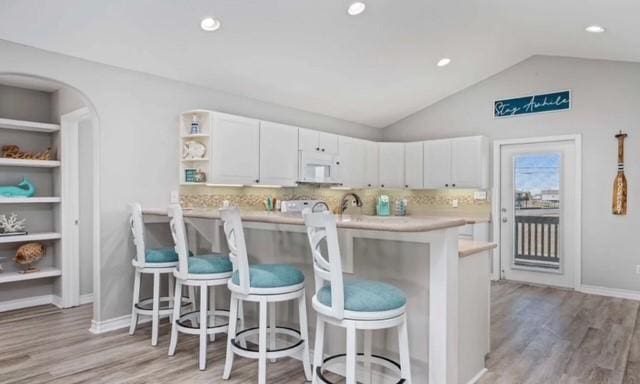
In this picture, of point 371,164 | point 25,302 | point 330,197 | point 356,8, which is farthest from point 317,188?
point 25,302

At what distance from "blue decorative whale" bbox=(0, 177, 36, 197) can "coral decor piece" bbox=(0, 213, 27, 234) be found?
0.85 ft

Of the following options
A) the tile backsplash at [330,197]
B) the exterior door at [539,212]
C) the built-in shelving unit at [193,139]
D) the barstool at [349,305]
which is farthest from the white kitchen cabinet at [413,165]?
the barstool at [349,305]

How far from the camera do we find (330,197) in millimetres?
6371

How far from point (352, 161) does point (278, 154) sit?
154cm

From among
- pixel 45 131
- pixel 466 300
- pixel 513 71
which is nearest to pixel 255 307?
pixel 466 300

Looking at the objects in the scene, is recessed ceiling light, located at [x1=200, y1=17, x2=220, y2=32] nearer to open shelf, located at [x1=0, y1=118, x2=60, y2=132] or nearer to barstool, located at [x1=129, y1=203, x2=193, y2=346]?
barstool, located at [x1=129, y1=203, x2=193, y2=346]

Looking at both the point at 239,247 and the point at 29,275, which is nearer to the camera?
the point at 239,247

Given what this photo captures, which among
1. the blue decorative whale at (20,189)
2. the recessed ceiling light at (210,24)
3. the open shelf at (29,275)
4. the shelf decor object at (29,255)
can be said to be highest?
the recessed ceiling light at (210,24)

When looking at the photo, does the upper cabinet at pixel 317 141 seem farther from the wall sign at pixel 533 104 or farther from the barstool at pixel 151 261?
the wall sign at pixel 533 104

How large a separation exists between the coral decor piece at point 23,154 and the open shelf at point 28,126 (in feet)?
0.73

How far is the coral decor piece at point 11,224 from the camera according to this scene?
4.34 m

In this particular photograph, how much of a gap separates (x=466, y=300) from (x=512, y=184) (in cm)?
393

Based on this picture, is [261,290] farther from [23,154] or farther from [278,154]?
[23,154]

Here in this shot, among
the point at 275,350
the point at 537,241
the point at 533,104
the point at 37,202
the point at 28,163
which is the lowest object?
the point at 275,350
